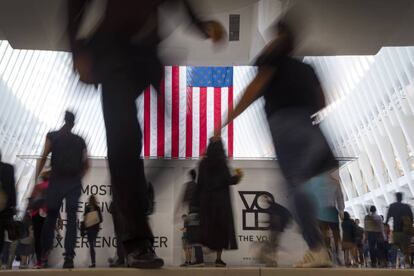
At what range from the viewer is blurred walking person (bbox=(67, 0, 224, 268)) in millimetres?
2084

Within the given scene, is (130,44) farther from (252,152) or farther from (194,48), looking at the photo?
(252,152)

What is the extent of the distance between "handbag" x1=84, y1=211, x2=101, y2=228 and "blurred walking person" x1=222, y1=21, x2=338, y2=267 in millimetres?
4528

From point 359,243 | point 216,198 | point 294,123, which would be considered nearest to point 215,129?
point 294,123

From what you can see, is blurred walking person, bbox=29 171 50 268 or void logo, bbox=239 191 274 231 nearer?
blurred walking person, bbox=29 171 50 268

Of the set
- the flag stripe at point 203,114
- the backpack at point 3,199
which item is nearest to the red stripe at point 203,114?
the flag stripe at point 203,114

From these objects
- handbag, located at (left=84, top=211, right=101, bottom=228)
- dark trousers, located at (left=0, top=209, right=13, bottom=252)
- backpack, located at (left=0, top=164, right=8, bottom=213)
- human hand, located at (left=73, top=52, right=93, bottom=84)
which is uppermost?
human hand, located at (left=73, top=52, right=93, bottom=84)

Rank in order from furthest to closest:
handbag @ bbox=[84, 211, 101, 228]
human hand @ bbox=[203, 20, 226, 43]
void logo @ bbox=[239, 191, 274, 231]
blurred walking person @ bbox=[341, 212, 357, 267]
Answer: void logo @ bbox=[239, 191, 274, 231] → blurred walking person @ bbox=[341, 212, 357, 267] → handbag @ bbox=[84, 211, 101, 228] → human hand @ bbox=[203, 20, 226, 43]

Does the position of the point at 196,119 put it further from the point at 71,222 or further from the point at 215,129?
the point at 215,129

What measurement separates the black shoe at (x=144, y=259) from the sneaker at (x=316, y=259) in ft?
2.38

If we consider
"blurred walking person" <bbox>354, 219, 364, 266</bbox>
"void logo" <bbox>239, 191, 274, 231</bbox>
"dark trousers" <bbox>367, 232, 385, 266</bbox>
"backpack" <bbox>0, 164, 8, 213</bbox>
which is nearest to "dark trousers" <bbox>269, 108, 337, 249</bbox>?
"backpack" <bbox>0, 164, 8, 213</bbox>

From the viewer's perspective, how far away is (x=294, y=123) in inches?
101

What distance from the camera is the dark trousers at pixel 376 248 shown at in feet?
33.9

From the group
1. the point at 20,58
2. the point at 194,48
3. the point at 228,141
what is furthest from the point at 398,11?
the point at 20,58

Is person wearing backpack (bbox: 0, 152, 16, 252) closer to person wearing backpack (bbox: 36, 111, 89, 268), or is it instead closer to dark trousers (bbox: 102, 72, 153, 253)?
person wearing backpack (bbox: 36, 111, 89, 268)
